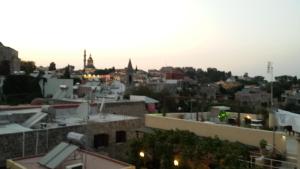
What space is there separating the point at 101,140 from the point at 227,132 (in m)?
5.64

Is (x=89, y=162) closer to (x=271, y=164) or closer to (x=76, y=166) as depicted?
(x=76, y=166)

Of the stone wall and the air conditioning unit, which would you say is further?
the stone wall

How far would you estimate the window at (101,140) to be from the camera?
14703 millimetres

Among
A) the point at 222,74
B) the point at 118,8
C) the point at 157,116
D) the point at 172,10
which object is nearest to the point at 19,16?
the point at 118,8

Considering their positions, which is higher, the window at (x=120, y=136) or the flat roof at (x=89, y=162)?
the flat roof at (x=89, y=162)

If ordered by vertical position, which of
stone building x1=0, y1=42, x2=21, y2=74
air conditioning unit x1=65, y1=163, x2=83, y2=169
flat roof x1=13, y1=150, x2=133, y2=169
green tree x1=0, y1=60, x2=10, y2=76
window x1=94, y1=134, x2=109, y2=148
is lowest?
window x1=94, y1=134, x2=109, y2=148

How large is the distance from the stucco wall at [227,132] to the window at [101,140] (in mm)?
2779

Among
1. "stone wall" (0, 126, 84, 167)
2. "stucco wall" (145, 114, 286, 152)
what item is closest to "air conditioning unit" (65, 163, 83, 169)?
"stone wall" (0, 126, 84, 167)

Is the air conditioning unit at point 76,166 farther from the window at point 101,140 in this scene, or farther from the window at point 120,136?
the window at point 120,136

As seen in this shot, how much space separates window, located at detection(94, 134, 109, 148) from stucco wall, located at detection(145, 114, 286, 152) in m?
2.78

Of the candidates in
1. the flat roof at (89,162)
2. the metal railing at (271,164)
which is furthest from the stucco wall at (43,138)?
the metal railing at (271,164)

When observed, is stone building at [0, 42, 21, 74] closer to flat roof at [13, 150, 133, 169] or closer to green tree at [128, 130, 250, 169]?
green tree at [128, 130, 250, 169]

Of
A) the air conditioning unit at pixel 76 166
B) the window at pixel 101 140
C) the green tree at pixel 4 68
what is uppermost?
the green tree at pixel 4 68

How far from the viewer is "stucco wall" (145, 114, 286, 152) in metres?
12.0
